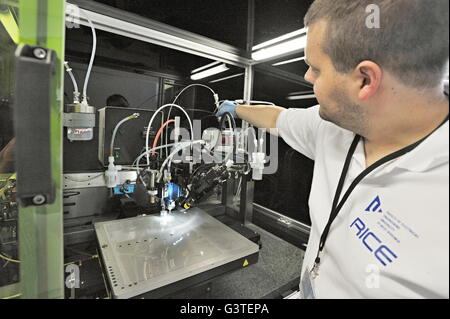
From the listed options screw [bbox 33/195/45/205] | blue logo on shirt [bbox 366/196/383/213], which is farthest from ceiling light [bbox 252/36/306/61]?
screw [bbox 33/195/45/205]

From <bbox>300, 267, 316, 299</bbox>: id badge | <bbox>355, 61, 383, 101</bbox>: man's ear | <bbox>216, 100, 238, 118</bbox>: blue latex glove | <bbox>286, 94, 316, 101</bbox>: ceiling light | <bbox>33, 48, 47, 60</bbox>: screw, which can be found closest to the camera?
<bbox>33, 48, 47, 60</bbox>: screw

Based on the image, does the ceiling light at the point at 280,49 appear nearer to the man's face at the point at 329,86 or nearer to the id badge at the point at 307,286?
the man's face at the point at 329,86

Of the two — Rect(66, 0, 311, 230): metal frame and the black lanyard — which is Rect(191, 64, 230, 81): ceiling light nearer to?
Rect(66, 0, 311, 230): metal frame

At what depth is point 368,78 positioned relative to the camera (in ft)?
1.66

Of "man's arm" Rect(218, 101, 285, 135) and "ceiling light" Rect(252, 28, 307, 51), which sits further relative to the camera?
"ceiling light" Rect(252, 28, 307, 51)

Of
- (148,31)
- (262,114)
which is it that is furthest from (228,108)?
(148,31)

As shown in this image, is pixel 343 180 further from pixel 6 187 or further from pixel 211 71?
pixel 211 71

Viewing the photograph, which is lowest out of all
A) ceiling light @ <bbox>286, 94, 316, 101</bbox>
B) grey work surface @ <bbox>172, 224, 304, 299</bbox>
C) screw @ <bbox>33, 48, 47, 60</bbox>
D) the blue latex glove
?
grey work surface @ <bbox>172, 224, 304, 299</bbox>

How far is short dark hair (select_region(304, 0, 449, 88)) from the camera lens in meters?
0.41

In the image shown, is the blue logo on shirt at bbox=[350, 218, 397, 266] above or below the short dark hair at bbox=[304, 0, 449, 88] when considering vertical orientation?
below

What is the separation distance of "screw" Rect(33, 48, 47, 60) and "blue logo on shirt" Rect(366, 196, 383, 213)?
2.48 feet

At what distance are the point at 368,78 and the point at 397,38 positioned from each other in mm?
88

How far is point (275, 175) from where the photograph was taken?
5.60 feet

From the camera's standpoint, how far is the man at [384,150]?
16.9 inches
